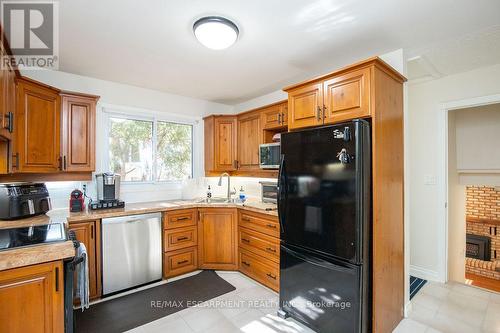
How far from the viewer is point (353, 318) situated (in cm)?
179

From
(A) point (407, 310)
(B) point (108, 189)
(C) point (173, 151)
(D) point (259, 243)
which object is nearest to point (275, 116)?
(D) point (259, 243)

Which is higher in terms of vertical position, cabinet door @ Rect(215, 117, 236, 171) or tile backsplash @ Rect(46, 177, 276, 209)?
cabinet door @ Rect(215, 117, 236, 171)

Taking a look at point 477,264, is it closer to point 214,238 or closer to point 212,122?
point 214,238

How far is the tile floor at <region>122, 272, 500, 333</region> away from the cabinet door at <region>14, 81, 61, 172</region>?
1837 millimetres

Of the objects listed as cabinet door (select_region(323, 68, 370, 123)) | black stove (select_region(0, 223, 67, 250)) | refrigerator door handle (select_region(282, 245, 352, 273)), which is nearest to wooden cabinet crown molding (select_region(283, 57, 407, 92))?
cabinet door (select_region(323, 68, 370, 123))

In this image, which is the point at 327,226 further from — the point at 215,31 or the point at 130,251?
the point at 130,251

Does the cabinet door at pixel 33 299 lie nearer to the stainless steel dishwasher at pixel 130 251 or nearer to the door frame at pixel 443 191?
the stainless steel dishwasher at pixel 130 251

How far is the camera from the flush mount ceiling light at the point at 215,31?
70.6 inches

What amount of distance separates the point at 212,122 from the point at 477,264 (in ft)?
19.8

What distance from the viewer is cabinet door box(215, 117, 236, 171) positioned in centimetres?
374

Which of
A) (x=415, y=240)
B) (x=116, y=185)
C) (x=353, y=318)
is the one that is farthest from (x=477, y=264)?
(x=116, y=185)

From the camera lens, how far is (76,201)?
2658 mm

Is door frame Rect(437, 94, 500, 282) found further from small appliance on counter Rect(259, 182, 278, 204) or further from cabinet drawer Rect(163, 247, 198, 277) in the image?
cabinet drawer Rect(163, 247, 198, 277)

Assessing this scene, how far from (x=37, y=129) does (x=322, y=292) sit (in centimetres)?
305
